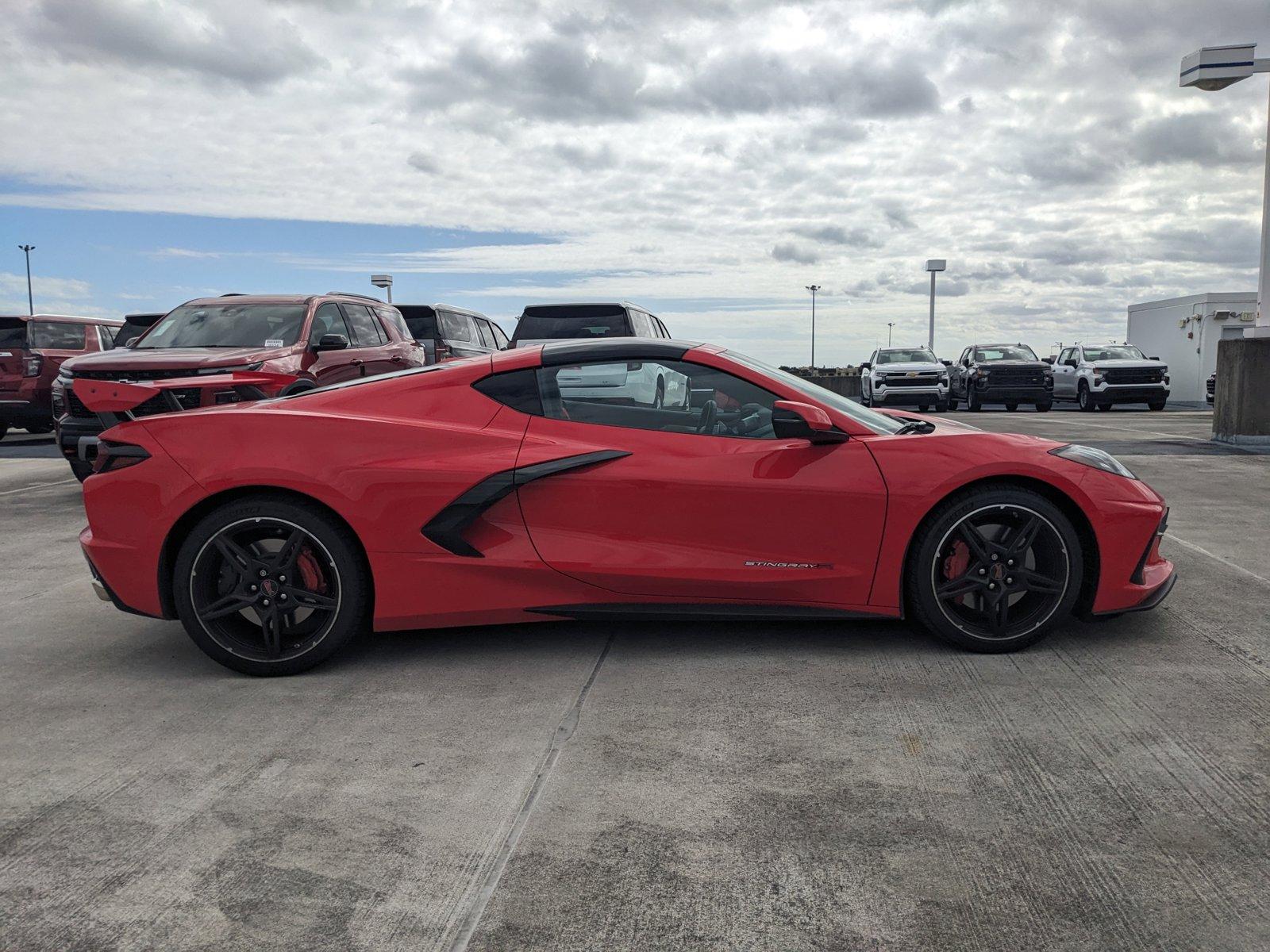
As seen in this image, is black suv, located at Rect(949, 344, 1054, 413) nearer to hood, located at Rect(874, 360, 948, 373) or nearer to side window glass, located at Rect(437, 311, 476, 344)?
hood, located at Rect(874, 360, 948, 373)

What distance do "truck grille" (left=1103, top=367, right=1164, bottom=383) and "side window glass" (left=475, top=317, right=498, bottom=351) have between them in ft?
52.0

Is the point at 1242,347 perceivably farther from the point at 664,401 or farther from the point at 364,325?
the point at 664,401

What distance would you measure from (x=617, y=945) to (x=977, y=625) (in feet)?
8.43

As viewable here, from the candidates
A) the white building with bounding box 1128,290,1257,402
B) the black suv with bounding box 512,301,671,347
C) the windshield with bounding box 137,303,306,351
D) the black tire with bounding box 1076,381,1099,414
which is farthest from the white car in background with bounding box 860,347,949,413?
the windshield with bounding box 137,303,306,351

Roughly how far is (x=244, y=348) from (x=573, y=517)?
6.33 meters

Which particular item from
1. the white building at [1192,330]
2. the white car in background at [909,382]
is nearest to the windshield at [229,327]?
the white car in background at [909,382]

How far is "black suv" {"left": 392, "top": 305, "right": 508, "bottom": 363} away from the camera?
1631 centimetres

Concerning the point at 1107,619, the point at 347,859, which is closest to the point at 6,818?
the point at 347,859

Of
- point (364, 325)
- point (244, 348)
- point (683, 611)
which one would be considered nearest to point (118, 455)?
point (683, 611)

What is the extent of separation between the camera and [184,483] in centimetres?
416

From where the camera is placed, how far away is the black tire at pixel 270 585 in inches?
164

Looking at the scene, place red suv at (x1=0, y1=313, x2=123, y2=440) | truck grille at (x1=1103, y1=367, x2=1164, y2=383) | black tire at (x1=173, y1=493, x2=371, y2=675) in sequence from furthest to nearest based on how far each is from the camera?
1. truck grille at (x1=1103, y1=367, x2=1164, y2=383)
2. red suv at (x1=0, y1=313, x2=123, y2=440)
3. black tire at (x1=173, y1=493, x2=371, y2=675)

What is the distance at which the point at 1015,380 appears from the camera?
87.1 feet

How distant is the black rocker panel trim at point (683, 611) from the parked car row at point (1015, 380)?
22.9 meters
